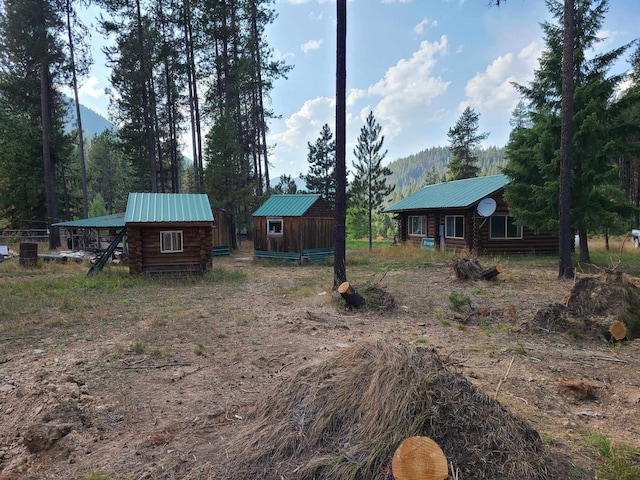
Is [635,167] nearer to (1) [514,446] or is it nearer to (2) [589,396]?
(2) [589,396]

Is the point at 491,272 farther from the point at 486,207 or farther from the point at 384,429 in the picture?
the point at 384,429

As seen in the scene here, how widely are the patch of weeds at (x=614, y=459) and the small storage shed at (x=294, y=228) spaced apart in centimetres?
1530

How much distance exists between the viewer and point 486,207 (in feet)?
61.7

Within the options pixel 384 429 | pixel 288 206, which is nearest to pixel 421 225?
pixel 288 206

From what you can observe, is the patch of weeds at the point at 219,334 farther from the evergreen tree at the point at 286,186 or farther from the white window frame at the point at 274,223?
the evergreen tree at the point at 286,186

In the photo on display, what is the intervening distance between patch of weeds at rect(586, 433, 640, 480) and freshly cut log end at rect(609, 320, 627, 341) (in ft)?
11.5

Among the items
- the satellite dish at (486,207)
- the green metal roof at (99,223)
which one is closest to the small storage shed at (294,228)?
the green metal roof at (99,223)

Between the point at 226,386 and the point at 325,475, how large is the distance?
2.49 m

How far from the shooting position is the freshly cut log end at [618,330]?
6.10 meters

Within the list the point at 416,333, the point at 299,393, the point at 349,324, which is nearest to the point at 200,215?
the point at 349,324

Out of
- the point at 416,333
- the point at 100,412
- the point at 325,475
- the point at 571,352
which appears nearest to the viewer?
the point at 325,475

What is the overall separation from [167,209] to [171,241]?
126cm

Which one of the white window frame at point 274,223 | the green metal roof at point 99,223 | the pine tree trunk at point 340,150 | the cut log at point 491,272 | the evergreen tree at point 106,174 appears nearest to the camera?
the pine tree trunk at point 340,150

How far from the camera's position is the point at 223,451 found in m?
3.17
